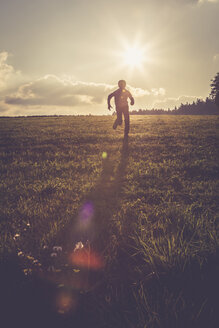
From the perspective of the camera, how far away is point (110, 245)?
2703 millimetres

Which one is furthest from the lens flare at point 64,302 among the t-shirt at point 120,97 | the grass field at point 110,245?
the t-shirt at point 120,97

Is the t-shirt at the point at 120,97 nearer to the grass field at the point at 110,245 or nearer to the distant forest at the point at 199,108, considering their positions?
the grass field at the point at 110,245

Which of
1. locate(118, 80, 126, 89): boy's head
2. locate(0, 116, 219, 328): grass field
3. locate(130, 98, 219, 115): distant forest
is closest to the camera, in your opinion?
locate(0, 116, 219, 328): grass field

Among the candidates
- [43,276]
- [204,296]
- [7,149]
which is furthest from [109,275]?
[7,149]

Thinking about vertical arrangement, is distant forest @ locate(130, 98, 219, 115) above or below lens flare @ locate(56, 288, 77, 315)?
above

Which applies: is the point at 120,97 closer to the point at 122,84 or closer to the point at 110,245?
the point at 122,84

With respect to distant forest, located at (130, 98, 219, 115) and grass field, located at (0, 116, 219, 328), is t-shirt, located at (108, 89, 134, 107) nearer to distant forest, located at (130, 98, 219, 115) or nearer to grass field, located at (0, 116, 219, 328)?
grass field, located at (0, 116, 219, 328)

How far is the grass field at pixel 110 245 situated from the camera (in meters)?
1.75

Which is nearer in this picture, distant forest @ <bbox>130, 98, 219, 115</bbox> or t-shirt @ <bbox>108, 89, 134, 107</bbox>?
t-shirt @ <bbox>108, 89, 134, 107</bbox>

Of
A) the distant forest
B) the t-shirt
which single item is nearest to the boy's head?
the t-shirt

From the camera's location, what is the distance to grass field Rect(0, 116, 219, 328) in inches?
69.0

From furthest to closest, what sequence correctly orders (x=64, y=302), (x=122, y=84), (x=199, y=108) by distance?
(x=199, y=108)
(x=122, y=84)
(x=64, y=302)

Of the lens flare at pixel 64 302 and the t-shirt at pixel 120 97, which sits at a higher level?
the t-shirt at pixel 120 97

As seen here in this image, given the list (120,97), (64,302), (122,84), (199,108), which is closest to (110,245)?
(64,302)
